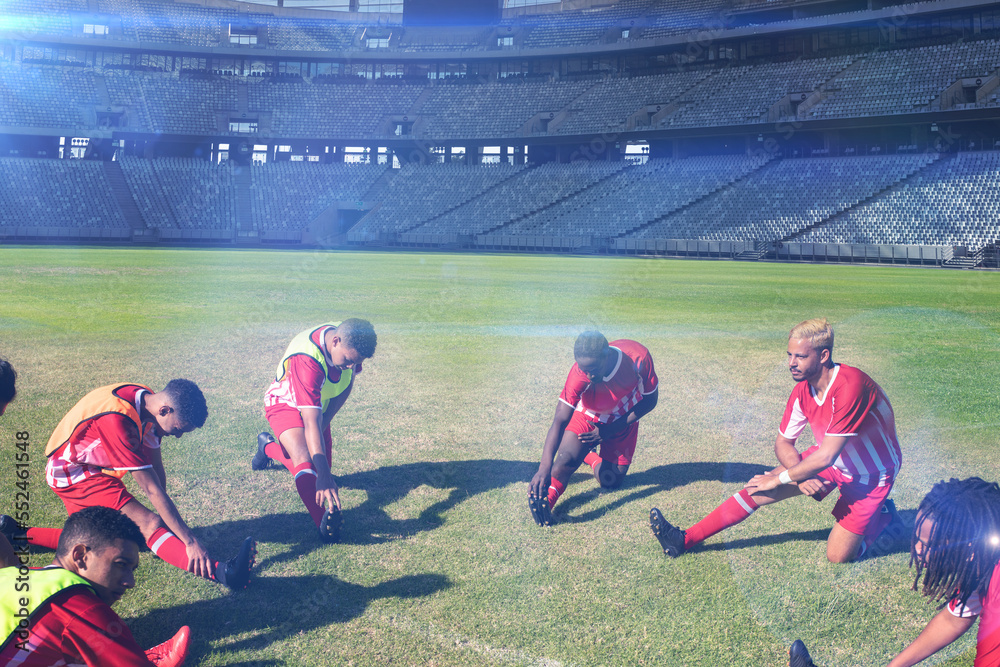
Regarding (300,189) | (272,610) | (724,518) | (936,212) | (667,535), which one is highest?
(300,189)

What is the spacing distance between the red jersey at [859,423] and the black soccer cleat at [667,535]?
1228 millimetres

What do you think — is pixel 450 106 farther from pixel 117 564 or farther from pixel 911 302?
pixel 117 564

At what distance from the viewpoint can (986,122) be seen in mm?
42906

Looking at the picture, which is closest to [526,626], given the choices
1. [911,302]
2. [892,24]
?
[911,302]

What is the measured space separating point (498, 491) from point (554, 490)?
647mm

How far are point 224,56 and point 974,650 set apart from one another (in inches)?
2733

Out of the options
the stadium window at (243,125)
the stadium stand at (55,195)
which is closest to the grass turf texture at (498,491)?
the stadium stand at (55,195)

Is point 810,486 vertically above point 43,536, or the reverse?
point 810,486

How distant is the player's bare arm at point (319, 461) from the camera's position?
486cm

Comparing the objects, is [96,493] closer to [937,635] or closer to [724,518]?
[724,518]

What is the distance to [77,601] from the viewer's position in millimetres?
2787

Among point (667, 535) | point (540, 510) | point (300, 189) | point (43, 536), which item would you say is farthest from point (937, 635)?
point (300, 189)

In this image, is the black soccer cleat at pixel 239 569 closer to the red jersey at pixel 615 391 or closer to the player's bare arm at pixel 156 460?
the player's bare arm at pixel 156 460

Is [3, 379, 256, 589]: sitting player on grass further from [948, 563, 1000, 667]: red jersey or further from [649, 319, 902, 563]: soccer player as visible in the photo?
[948, 563, 1000, 667]: red jersey
